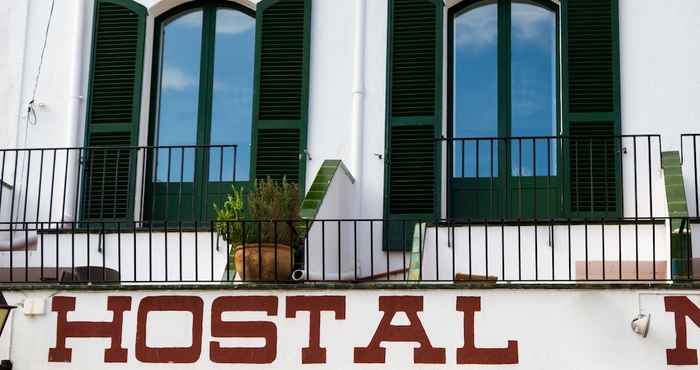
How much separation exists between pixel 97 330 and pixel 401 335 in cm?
268

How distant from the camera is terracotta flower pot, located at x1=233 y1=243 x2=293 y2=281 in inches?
531

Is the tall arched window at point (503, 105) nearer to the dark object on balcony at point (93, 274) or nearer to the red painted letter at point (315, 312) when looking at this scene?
the red painted letter at point (315, 312)

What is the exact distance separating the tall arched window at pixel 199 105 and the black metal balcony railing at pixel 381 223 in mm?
34

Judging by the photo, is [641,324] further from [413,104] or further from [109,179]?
[109,179]

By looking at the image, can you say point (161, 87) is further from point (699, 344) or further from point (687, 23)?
point (699, 344)

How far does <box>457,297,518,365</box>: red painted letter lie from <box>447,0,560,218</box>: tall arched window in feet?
8.96

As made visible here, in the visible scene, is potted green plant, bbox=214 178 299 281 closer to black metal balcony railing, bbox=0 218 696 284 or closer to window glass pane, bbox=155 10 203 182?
black metal balcony railing, bbox=0 218 696 284

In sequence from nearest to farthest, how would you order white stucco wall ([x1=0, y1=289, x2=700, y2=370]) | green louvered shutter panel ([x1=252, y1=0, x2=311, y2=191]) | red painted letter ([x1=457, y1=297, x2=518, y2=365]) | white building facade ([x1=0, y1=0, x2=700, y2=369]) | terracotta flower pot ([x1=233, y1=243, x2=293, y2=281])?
white stucco wall ([x1=0, y1=289, x2=700, y2=370])
red painted letter ([x1=457, y1=297, x2=518, y2=365])
terracotta flower pot ([x1=233, y1=243, x2=293, y2=281])
white building facade ([x1=0, y1=0, x2=700, y2=369])
green louvered shutter panel ([x1=252, y1=0, x2=311, y2=191])

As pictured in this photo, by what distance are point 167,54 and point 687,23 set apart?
5.71m

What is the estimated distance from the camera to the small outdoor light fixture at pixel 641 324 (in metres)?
12.2

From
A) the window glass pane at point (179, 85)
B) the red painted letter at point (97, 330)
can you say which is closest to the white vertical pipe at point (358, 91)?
the window glass pane at point (179, 85)

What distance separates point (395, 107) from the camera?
15.7m

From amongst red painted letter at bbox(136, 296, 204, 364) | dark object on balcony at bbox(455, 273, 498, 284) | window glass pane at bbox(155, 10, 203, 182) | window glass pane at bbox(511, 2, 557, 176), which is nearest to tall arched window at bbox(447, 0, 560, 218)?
window glass pane at bbox(511, 2, 557, 176)

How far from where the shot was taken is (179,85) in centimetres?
1664
